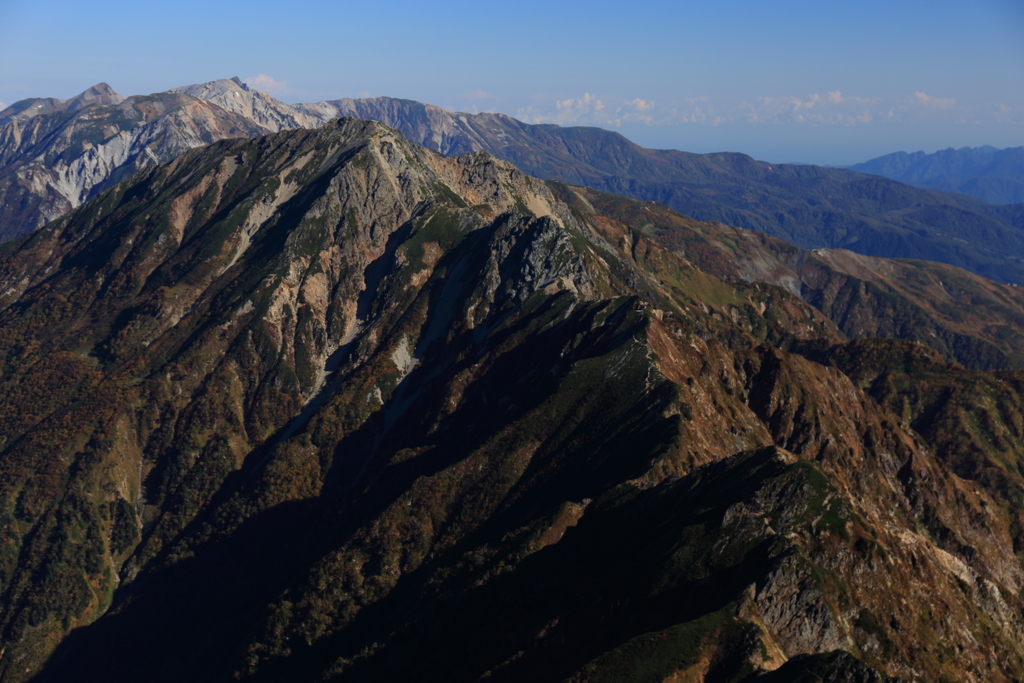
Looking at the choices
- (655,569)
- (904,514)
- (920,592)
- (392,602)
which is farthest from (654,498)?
(904,514)

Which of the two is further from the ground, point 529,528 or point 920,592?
point 920,592

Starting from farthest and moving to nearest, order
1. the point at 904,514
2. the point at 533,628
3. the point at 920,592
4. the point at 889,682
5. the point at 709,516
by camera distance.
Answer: the point at 904,514, the point at 533,628, the point at 709,516, the point at 920,592, the point at 889,682

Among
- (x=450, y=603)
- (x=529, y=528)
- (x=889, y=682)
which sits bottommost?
(x=450, y=603)

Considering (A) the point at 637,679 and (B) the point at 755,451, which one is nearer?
(A) the point at 637,679

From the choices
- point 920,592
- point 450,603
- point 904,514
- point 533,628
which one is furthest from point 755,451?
point 904,514

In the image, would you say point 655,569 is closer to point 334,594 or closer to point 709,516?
point 709,516

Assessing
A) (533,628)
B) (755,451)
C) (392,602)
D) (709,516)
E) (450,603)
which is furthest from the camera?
(392,602)

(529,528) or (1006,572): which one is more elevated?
(529,528)

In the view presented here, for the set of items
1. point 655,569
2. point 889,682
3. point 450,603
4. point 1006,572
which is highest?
point 889,682

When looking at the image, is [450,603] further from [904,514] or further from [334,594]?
[904,514]
